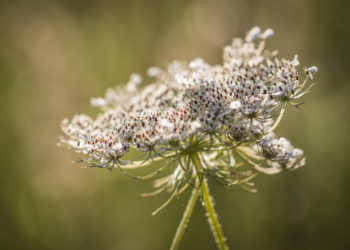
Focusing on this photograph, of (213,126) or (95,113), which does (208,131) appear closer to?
(213,126)

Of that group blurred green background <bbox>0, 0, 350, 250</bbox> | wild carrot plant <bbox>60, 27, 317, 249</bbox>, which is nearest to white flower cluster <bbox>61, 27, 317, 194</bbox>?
wild carrot plant <bbox>60, 27, 317, 249</bbox>

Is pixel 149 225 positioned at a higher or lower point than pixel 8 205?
lower

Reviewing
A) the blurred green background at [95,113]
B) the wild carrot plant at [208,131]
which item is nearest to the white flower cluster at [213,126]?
the wild carrot plant at [208,131]

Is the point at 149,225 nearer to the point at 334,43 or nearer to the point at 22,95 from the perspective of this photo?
the point at 22,95

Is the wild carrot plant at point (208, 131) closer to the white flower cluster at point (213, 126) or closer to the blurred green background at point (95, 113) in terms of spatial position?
the white flower cluster at point (213, 126)

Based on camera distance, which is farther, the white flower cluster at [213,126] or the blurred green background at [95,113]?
the blurred green background at [95,113]

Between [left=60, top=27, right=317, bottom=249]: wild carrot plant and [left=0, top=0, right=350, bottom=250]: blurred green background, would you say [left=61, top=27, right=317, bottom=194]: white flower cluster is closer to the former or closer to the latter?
[left=60, top=27, right=317, bottom=249]: wild carrot plant

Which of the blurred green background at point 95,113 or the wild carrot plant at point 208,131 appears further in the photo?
the blurred green background at point 95,113

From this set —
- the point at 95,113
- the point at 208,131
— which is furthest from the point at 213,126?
the point at 95,113

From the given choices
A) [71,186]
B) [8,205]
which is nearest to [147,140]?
[71,186]
